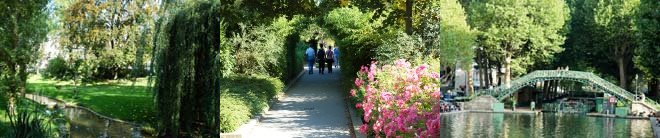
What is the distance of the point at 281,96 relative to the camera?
436cm

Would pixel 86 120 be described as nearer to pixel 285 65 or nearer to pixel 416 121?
pixel 285 65

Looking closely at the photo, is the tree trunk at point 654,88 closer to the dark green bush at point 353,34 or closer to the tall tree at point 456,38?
the tall tree at point 456,38

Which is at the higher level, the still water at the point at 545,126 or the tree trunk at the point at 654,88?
the tree trunk at the point at 654,88

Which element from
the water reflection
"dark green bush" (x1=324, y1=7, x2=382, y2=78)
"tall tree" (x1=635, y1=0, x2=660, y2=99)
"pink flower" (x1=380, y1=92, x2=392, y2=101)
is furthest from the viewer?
"pink flower" (x1=380, y1=92, x2=392, y2=101)

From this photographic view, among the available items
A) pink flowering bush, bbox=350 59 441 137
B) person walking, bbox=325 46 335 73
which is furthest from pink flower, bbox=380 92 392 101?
person walking, bbox=325 46 335 73

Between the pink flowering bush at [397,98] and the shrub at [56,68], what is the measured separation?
189 centimetres

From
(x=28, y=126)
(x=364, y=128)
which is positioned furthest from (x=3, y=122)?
(x=364, y=128)

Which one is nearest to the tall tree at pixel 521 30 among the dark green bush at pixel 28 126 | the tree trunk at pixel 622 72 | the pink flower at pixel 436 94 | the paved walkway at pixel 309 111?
the tree trunk at pixel 622 72

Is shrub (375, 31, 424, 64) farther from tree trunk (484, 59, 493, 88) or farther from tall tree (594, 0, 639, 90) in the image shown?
tall tree (594, 0, 639, 90)

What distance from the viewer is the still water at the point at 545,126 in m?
2.96

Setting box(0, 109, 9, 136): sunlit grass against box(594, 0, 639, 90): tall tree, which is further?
box(0, 109, 9, 136): sunlit grass

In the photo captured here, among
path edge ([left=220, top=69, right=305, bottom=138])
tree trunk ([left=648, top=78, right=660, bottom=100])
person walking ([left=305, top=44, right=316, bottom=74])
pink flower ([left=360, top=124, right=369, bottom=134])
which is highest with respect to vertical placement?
person walking ([left=305, top=44, right=316, bottom=74])

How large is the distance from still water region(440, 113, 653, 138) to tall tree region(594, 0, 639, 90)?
0.67 ft

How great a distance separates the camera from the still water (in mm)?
2955
